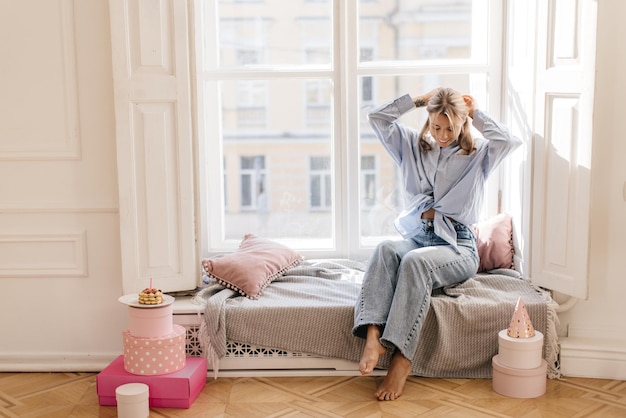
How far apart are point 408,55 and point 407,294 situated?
1.24m

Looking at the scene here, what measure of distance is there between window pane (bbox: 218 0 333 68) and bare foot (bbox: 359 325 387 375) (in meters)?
1.33

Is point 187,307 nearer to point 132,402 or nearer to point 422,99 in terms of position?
point 132,402

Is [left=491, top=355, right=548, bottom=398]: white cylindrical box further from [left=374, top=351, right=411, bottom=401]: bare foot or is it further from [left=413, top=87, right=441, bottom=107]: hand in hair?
[left=413, top=87, right=441, bottom=107]: hand in hair

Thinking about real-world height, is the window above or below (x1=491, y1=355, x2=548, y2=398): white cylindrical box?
above

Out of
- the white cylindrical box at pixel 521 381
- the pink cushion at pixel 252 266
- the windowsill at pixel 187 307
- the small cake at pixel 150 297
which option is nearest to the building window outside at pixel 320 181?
the pink cushion at pixel 252 266

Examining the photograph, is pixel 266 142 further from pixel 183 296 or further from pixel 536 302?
pixel 536 302

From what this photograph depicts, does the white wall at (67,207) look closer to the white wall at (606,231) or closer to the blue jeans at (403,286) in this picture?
the white wall at (606,231)

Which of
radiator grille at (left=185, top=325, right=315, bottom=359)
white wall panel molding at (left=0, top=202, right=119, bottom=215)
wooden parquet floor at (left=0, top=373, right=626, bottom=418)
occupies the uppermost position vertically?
white wall panel molding at (left=0, top=202, right=119, bottom=215)

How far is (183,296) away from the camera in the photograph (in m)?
3.48

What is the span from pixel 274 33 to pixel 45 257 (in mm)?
1446

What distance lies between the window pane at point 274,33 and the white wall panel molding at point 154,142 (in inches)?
19.8

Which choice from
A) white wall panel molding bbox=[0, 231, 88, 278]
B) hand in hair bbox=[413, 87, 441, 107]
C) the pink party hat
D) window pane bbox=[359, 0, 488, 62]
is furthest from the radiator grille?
window pane bbox=[359, 0, 488, 62]

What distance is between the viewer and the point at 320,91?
380 centimetres

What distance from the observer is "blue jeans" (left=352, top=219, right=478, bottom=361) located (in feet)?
10.2
